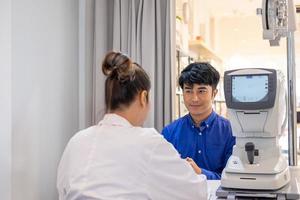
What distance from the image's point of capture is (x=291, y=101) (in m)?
1.70

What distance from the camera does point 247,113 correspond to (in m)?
1.31

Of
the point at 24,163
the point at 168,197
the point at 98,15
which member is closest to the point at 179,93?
the point at 98,15

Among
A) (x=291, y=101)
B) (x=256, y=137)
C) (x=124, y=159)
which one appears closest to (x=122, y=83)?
(x=124, y=159)

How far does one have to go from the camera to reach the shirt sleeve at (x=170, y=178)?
104 cm

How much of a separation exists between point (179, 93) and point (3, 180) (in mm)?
1368

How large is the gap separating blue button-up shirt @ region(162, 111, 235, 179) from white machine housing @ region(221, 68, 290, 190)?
0.49 m

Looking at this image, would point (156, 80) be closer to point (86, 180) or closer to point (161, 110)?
point (161, 110)

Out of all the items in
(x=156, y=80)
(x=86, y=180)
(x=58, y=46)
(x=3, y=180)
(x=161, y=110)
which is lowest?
(x=3, y=180)

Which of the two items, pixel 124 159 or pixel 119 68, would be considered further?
pixel 119 68

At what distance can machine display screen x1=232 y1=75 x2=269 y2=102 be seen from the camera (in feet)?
4.13

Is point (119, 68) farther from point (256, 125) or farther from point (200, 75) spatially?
point (200, 75)

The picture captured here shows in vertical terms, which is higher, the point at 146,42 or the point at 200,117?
the point at 146,42

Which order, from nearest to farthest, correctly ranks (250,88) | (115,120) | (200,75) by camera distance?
(115,120) < (250,88) < (200,75)

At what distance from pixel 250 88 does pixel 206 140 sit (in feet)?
2.15
